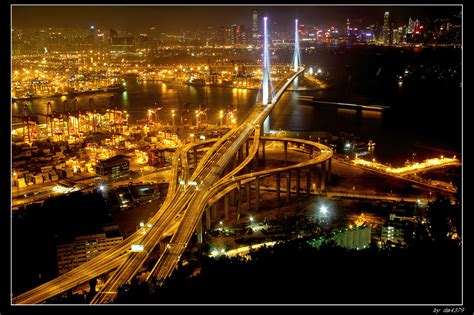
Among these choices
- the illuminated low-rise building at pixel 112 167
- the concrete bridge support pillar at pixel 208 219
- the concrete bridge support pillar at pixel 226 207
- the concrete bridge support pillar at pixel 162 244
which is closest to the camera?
the concrete bridge support pillar at pixel 162 244

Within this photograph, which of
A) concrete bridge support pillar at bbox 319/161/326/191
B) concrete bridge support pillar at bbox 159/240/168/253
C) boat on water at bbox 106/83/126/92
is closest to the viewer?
concrete bridge support pillar at bbox 159/240/168/253

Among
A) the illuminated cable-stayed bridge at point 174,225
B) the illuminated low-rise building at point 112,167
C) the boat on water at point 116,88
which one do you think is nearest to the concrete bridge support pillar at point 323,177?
the illuminated cable-stayed bridge at point 174,225

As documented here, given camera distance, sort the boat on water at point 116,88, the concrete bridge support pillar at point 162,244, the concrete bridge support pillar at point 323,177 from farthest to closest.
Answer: the boat on water at point 116,88 < the concrete bridge support pillar at point 323,177 < the concrete bridge support pillar at point 162,244

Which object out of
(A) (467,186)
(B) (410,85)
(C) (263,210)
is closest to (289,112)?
(B) (410,85)

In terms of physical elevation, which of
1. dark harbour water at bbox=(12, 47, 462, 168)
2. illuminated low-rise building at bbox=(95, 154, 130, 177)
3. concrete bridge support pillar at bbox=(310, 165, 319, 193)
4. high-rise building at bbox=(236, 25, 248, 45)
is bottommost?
concrete bridge support pillar at bbox=(310, 165, 319, 193)

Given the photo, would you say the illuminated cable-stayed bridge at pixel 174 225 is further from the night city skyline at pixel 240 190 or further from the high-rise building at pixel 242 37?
the high-rise building at pixel 242 37

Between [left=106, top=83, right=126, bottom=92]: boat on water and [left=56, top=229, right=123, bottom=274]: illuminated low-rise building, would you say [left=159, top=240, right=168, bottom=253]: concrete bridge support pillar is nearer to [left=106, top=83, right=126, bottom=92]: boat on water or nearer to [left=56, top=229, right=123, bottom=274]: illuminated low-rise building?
[left=56, top=229, right=123, bottom=274]: illuminated low-rise building

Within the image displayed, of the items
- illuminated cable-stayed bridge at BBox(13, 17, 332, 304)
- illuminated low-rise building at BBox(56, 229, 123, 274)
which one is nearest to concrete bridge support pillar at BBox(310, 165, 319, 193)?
illuminated cable-stayed bridge at BBox(13, 17, 332, 304)
